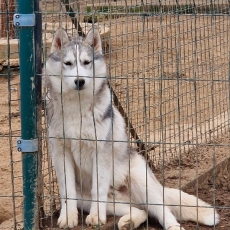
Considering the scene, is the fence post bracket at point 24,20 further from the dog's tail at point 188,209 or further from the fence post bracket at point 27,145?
the dog's tail at point 188,209

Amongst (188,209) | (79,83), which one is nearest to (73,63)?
(79,83)

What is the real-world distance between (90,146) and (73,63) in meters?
0.65

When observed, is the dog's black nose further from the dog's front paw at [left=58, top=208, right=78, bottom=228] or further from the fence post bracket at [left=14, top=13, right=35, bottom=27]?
the dog's front paw at [left=58, top=208, right=78, bottom=228]

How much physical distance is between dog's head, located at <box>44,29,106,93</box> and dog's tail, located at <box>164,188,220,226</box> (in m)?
1.10

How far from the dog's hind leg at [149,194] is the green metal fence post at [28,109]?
844mm

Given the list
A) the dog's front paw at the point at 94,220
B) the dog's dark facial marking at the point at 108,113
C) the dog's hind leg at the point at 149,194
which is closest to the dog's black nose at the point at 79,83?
the dog's dark facial marking at the point at 108,113

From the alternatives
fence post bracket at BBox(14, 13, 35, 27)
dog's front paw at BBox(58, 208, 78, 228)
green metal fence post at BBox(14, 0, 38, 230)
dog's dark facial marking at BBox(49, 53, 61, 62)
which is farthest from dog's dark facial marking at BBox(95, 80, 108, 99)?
dog's front paw at BBox(58, 208, 78, 228)

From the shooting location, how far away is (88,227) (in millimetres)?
4844

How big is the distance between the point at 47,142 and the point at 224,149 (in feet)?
8.08

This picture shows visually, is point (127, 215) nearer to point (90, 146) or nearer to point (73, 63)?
point (90, 146)

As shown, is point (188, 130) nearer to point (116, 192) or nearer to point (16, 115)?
point (116, 192)

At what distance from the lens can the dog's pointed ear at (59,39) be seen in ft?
15.6

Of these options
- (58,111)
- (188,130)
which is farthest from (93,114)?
(188,130)

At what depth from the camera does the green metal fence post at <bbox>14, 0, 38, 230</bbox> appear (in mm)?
4516
